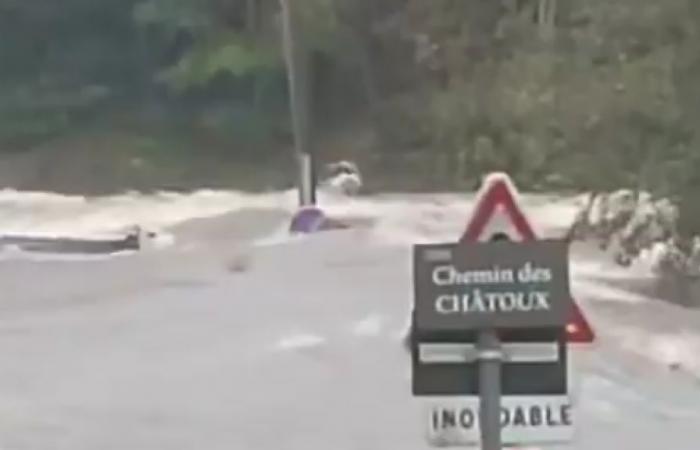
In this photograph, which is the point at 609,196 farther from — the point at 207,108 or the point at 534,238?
the point at 207,108

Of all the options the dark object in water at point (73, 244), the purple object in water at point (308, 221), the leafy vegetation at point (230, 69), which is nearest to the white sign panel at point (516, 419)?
the purple object in water at point (308, 221)

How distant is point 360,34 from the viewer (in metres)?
38.9

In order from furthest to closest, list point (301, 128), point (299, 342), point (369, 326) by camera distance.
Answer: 1. point (301, 128)
2. point (369, 326)
3. point (299, 342)

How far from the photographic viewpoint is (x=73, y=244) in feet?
59.9

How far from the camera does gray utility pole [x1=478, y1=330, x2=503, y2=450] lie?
141 inches

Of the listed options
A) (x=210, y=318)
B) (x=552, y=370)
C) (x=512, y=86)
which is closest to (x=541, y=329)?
(x=552, y=370)

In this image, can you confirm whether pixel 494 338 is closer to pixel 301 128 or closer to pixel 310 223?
pixel 310 223

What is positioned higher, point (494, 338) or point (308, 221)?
point (308, 221)

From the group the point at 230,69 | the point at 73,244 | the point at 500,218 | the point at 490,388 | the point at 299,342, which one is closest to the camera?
the point at 490,388

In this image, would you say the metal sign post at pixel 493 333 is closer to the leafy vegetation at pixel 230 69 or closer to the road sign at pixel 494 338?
the road sign at pixel 494 338

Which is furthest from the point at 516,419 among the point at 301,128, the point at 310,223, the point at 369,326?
the point at 301,128

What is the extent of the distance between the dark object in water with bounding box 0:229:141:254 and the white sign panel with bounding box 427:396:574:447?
43.1 ft

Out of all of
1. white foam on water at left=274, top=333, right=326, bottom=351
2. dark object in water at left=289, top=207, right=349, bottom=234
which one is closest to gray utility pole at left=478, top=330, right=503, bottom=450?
white foam on water at left=274, top=333, right=326, bottom=351

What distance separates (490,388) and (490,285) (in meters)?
0.19
